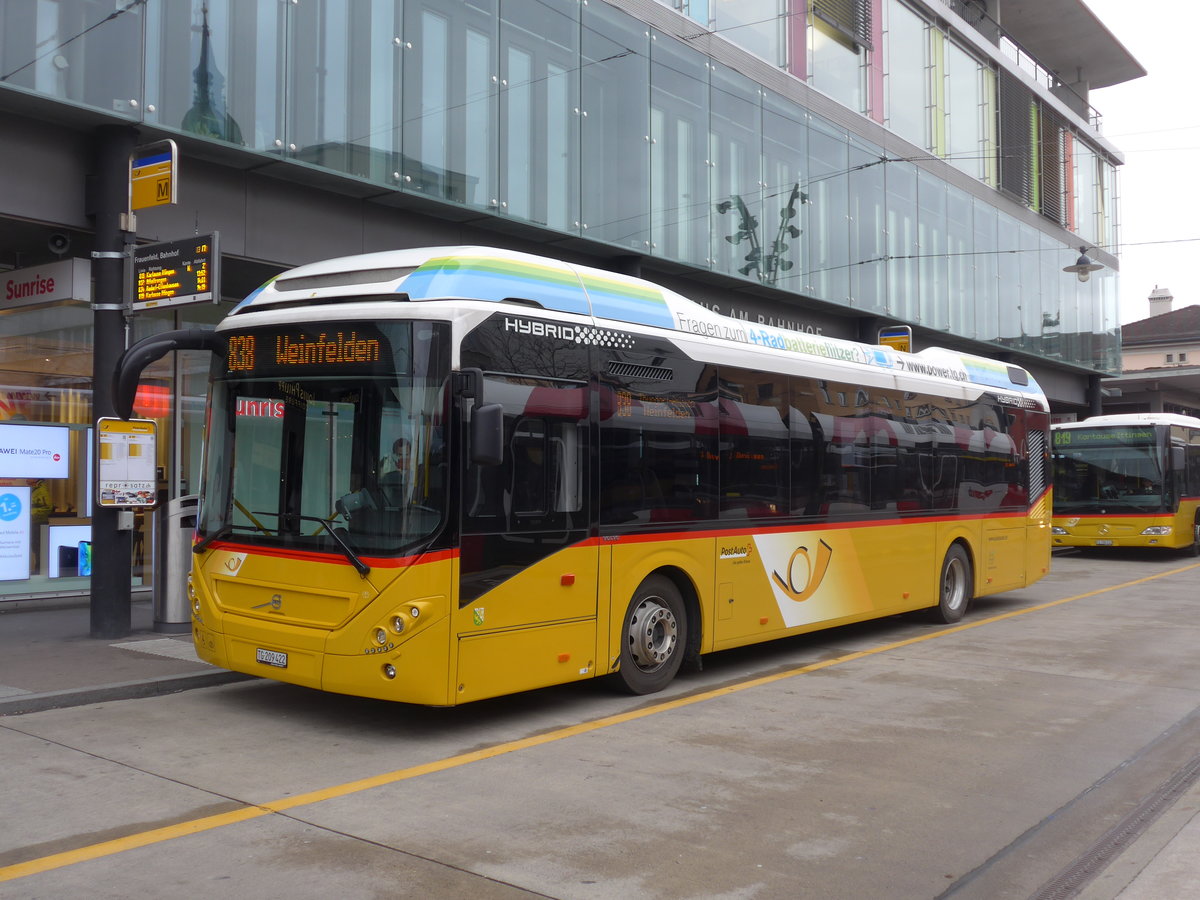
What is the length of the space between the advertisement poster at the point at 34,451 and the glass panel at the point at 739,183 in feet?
35.7

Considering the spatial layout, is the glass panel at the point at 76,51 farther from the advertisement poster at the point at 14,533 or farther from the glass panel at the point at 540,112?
the advertisement poster at the point at 14,533

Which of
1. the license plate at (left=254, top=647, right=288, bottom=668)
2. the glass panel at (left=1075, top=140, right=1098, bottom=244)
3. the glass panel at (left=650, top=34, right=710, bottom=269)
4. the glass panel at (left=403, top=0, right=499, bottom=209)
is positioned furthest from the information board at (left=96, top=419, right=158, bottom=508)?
the glass panel at (left=1075, top=140, right=1098, bottom=244)

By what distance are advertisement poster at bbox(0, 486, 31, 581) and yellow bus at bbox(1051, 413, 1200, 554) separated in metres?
20.9

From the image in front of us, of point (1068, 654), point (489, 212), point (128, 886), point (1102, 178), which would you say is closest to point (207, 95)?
point (489, 212)

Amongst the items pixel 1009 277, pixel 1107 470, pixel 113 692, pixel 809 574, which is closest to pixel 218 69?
pixel 113 692

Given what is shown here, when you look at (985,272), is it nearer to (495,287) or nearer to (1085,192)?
(1085,192)

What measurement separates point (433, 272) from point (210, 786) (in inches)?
137

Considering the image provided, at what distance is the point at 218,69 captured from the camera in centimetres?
1207

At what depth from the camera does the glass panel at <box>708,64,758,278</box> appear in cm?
1988

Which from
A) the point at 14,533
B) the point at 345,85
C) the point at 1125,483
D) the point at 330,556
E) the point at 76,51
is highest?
the point at 345,85

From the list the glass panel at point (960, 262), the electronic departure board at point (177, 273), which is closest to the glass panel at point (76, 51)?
the electronic departure board at point (177, 273)

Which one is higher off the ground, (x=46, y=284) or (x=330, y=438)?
(x=46, y=284)

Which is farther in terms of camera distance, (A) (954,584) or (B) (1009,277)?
(B) (1009,277)

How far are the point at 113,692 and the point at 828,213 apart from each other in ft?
61.0
